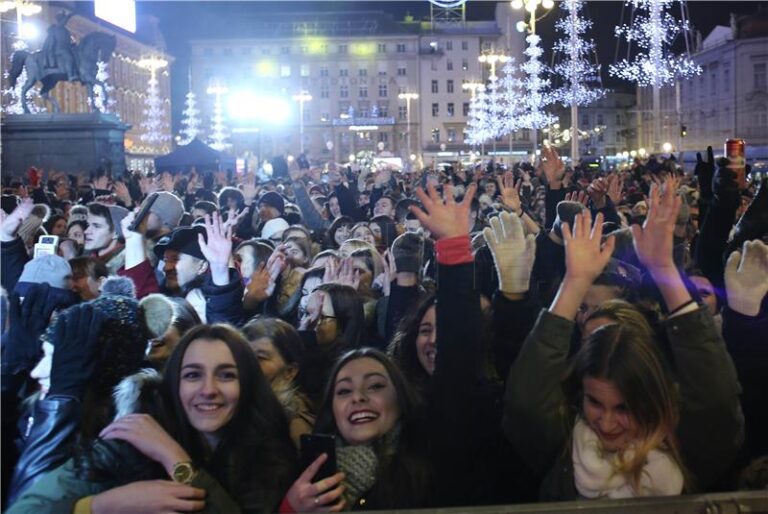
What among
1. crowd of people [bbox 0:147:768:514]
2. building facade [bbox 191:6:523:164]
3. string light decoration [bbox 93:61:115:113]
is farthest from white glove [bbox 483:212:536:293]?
building facade [bbox 191:6:523:164]

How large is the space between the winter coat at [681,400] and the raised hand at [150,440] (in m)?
1.26

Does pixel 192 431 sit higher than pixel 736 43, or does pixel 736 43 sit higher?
Result: pixel 736 43

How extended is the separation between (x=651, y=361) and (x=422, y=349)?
1327 millimetres

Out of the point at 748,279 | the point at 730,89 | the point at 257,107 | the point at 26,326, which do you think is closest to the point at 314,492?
the point at 748,279

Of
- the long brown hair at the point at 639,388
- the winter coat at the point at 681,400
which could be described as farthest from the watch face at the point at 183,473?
the long brown hair at the point at 639,388

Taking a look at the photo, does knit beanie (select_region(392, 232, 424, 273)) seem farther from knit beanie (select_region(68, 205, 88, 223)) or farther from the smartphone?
knit beanie (select_region(68, 205, 88, 223))

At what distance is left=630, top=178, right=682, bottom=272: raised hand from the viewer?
3742 mm

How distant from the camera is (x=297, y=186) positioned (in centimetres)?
1397

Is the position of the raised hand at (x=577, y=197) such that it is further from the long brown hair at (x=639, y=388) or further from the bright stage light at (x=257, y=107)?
the bright stage light at (x=257, y=107)

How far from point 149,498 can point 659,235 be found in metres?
→ 2.18

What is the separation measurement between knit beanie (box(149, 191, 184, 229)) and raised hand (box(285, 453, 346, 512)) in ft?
15.7

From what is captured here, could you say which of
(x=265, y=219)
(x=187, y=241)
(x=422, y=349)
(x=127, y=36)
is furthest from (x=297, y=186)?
(x=127, y=36)

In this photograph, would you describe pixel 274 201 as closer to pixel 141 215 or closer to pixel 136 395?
pixel 141 215

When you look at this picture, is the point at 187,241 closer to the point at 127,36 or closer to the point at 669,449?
the point at 669,449
